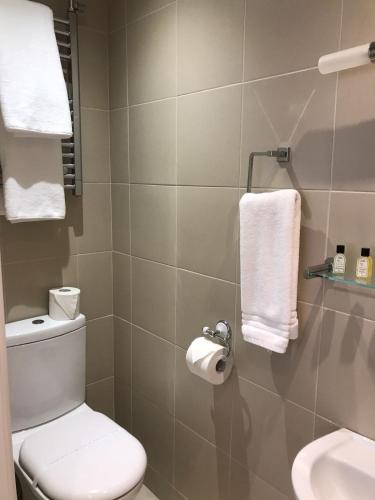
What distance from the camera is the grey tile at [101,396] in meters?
2.20

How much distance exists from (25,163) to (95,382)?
1.19 m

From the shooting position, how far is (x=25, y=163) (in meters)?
1.63

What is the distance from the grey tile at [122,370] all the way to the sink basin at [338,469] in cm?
117

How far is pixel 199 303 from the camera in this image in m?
1.69

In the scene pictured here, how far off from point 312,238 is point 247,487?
3.21ft

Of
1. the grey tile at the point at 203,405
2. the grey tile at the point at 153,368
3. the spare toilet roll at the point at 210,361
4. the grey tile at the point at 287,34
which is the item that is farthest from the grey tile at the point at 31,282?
the grey tile at the point at 287,34

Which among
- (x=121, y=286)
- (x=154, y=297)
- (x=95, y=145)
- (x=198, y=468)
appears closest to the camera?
(x=198, y=468)

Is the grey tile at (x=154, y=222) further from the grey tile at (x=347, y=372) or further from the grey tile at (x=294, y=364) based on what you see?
the grey tile at (x=347, y=372)

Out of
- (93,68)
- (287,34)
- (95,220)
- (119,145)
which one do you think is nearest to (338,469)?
(287,34)

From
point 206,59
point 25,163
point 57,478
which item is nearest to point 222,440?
point 57,478

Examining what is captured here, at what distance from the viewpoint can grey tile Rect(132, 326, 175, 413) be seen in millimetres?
1891

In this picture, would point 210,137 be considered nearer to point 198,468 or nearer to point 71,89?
point 71,89

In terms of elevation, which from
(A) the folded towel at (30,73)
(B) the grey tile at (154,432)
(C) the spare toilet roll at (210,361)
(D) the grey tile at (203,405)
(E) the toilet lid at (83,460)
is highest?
(A) the folded towel at (30,73)

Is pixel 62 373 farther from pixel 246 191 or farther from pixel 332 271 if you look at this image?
pixel 332 271
